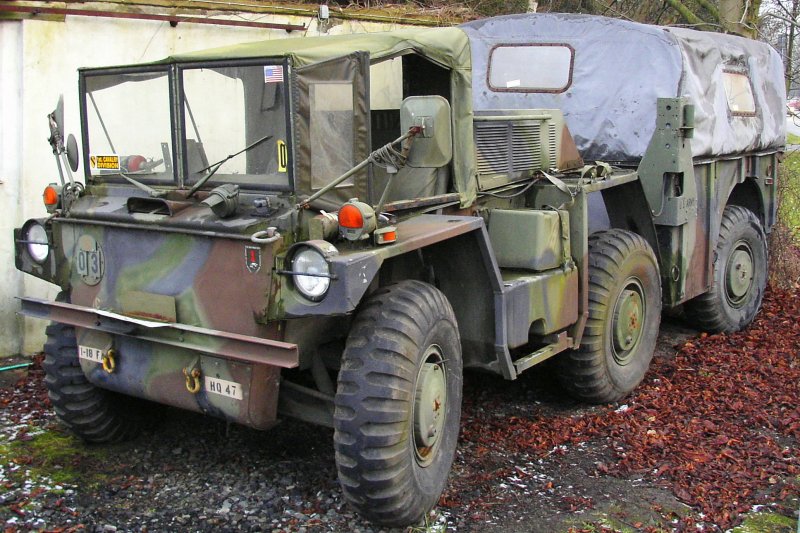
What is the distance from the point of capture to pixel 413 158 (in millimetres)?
4121

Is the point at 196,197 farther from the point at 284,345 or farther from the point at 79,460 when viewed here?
the point at 79,460

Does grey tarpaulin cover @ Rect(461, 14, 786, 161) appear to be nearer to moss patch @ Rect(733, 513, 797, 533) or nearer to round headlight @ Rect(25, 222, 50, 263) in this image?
moss patch @ Rect(733, 513, 797, 533)

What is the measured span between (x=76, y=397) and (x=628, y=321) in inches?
138

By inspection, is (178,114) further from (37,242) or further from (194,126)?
(37,242)

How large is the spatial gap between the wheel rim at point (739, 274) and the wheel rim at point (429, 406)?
4072 mm

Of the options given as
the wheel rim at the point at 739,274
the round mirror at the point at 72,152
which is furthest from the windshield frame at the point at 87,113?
the wheel rim at the point at 739,274

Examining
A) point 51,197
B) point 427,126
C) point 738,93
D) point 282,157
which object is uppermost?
point 738,93

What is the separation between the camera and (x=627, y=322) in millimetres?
6312

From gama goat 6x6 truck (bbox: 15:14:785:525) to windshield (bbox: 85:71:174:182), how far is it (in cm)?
1

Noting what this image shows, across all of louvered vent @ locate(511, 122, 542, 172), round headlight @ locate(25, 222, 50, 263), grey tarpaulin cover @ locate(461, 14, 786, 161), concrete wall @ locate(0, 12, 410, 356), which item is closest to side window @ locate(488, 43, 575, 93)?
grey tarpaulin cover @ locate(461, 14, 786, 161)

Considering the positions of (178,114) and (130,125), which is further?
(130,125)

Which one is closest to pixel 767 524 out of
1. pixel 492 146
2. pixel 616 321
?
pixel 616 321

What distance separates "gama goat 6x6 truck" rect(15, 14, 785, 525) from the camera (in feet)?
13.5

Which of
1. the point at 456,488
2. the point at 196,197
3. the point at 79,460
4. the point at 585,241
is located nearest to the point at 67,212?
the point at 196,197
